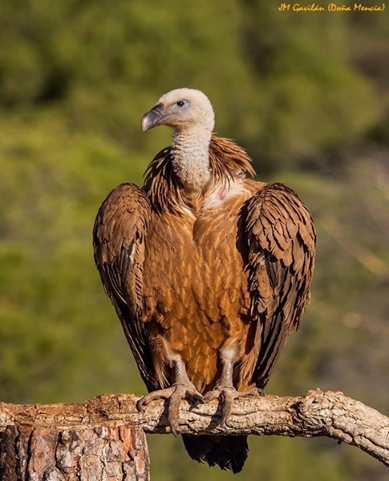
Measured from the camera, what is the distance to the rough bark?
454 centimetres

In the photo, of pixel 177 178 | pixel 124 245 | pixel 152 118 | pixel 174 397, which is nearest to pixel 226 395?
pixel 174 397

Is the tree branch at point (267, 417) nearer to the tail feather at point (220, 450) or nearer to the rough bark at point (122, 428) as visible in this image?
the rough bark at point (122, 428)

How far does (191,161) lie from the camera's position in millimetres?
5898

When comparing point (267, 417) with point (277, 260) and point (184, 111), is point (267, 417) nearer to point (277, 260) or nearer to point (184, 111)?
point (277, 260)

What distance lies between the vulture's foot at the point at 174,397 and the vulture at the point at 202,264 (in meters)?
0.01

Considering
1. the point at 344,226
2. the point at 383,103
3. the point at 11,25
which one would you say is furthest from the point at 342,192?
the point at 383,103

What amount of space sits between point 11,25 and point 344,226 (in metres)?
8.59

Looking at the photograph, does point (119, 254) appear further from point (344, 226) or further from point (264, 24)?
point (264, 24)

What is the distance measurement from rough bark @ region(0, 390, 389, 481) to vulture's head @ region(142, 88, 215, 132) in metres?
1.49

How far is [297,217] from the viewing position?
226 inches

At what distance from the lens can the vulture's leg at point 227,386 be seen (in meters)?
5.32

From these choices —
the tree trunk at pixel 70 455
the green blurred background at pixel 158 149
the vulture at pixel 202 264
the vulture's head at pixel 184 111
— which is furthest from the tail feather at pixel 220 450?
the green blurred background at pixel 158 149

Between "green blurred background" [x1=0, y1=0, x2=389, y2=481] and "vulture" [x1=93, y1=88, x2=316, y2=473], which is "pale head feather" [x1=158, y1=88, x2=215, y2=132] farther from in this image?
"green blurred background" [x1=0, y1=0, x2=389, y2=481]

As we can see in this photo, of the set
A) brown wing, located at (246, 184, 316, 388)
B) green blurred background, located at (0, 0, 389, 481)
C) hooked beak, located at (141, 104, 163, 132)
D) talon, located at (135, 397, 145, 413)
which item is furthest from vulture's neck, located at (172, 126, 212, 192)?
green blurred background, located at (0, 0, 389, 481)
